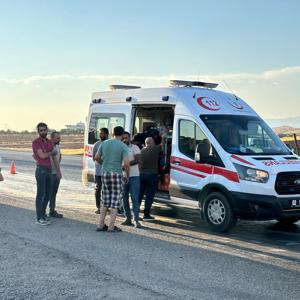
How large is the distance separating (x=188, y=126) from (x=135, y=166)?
135 cm

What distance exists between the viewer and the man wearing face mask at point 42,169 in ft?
31.9

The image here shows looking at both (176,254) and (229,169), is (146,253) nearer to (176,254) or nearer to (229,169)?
(176,254)

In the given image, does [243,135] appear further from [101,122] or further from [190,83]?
[101,122]

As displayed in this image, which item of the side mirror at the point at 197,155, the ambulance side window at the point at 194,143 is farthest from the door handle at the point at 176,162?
the side mirror at the point at 197,155

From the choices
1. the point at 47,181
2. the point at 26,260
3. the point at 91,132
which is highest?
the point at 91,132

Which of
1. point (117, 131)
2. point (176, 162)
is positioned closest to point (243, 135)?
point (176, 162)

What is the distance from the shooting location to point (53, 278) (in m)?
6.21

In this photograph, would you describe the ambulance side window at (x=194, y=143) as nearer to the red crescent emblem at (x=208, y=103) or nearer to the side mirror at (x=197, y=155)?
the side mirror at (x=197, y=155)

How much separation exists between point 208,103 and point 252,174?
2092 mm

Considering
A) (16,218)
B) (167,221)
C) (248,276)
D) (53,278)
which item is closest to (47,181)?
(16,218)

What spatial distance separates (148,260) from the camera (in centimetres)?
711

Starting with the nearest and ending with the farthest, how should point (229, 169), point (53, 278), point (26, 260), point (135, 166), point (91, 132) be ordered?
point (53, 278)
point (26, 260)
point (229, 169)
point (135, 166)
point (91, 132)

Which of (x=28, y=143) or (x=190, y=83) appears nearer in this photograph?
(x=190, y=83)

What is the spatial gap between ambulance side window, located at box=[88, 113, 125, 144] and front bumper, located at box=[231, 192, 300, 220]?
3919 millimetres
